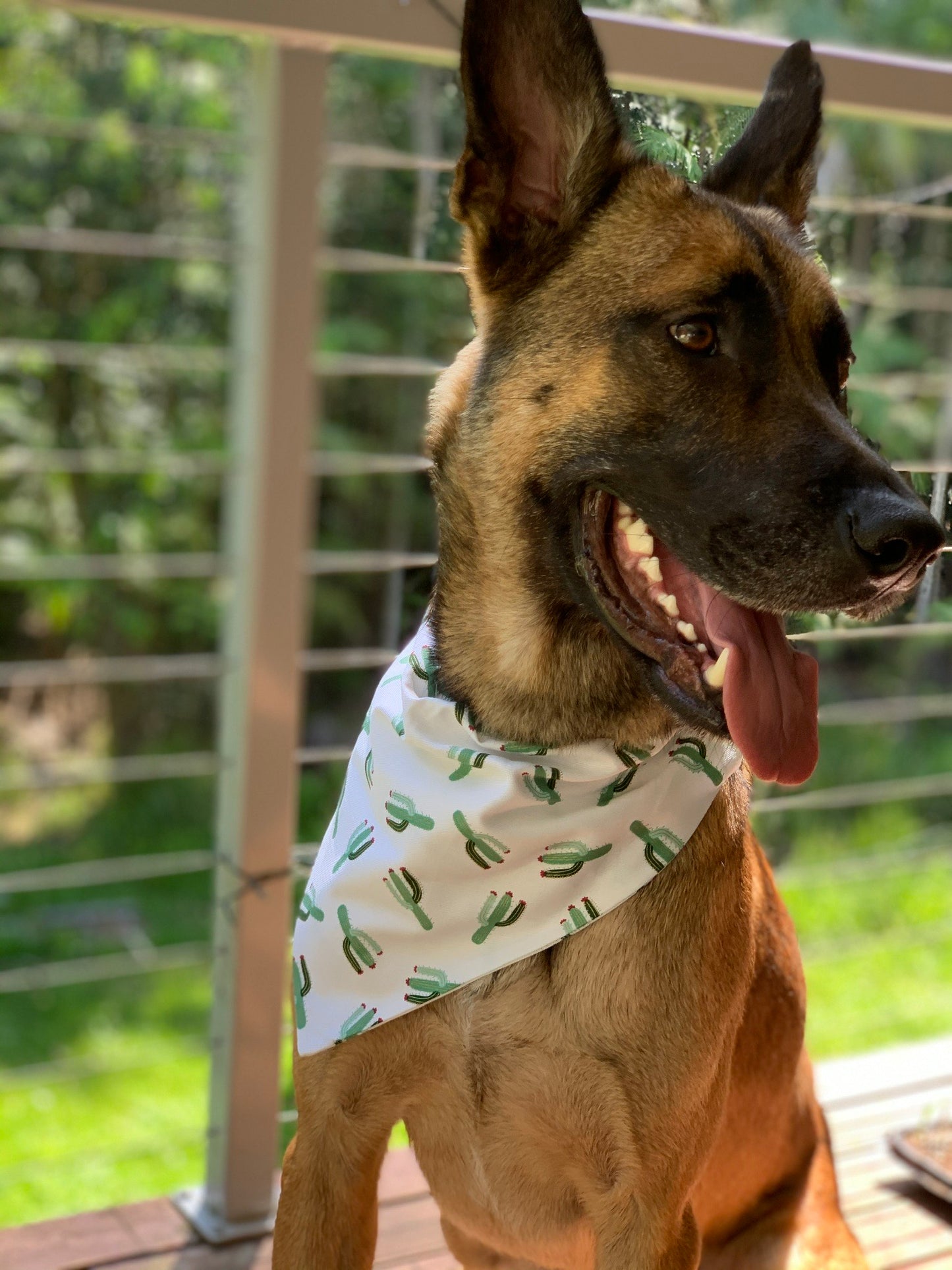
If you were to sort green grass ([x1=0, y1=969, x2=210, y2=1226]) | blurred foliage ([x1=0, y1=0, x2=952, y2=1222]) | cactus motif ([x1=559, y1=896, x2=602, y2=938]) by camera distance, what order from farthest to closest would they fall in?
blurred foliage ([x1=0, y1=0, x2=952, y2=1222]) < green grass ([x1=0, y1=969, x2=210, y2=1226]) < cactus motif ([x1=559, y1=896, x2=602, y2=938])

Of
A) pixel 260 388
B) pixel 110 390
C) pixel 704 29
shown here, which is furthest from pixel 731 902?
pixel 110 390

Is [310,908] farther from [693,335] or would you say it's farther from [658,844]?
→ [693,335]

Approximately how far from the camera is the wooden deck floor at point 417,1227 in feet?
7.85

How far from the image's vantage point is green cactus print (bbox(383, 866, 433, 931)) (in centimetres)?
180

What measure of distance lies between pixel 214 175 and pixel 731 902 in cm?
558

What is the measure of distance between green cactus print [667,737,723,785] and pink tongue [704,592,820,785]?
0.16m

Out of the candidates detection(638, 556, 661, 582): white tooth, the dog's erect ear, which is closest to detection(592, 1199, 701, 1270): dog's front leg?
detection(638, 556, 661, 582): white tooth

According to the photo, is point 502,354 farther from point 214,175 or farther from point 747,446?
point 214,175

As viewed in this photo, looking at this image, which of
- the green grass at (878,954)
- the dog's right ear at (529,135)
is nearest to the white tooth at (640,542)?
the dog's right ear at (529,135)

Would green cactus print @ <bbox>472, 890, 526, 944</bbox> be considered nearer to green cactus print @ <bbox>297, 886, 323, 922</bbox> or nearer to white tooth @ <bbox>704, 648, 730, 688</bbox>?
green cactus print @ <bbox>297, 886, 323, 922</bbox>

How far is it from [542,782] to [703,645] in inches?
11.1

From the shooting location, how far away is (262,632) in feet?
7.54

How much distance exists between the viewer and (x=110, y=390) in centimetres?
649

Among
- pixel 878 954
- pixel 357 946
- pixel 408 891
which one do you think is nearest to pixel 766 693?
pixel 408 891
